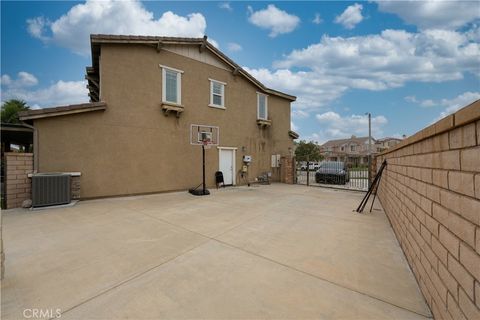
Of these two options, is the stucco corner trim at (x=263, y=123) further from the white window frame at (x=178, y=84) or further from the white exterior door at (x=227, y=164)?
the white window frame at (x=178, y=84)

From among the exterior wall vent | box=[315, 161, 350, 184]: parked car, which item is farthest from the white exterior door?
the exterior wall vent

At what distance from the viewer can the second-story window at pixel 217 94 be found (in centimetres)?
1066

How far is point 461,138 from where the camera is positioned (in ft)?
4.82

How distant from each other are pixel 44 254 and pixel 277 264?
3448mm

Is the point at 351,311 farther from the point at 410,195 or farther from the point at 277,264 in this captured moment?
the point at 410,195

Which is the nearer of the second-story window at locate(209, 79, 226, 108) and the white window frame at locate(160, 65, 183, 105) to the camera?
the white window frame at locate(160, 65, 183, 105)

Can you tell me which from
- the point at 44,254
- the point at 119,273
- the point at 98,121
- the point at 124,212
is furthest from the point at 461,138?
the point at 98,121

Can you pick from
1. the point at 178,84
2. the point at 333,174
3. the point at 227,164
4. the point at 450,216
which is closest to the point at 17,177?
the point at 178,84

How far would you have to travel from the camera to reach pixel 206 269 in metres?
2.73

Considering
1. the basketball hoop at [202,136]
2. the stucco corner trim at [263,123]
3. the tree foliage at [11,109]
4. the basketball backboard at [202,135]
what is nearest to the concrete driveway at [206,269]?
the basketball hoop at [202,136]

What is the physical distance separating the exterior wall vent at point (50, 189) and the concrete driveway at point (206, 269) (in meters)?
0.98

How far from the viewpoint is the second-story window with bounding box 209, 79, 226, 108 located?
1066 cm

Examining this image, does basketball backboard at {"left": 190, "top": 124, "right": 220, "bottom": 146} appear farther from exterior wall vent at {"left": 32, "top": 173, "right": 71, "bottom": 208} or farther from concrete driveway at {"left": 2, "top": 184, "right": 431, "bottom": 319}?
concrete driveway at {"left": 2, "top": 184, "right": 431, "bottom": 319}

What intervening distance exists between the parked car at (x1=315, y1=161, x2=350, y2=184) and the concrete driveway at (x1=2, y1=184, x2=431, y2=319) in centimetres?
771
